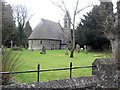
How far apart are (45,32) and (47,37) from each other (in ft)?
5.80

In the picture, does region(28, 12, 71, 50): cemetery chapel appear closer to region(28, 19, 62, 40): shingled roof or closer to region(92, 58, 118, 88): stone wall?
region(28, 19, 62, 40): shingled roof

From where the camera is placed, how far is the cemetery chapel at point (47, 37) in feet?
108

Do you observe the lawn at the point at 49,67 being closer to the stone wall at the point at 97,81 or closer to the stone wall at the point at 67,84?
the stone wall at the point at 67,84

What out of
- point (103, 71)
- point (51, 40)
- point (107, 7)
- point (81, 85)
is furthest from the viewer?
point (51, 40)

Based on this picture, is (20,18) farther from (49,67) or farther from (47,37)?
(49,67)

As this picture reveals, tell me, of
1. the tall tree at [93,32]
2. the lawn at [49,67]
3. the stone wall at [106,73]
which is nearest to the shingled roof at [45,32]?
the tall tree at [93,32]

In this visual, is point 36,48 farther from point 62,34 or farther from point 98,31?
point 98,31

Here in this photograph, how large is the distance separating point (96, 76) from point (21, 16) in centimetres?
3265

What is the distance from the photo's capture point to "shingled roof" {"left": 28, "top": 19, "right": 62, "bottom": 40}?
1307 inches

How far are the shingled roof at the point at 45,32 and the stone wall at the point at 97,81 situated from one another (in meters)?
29.8

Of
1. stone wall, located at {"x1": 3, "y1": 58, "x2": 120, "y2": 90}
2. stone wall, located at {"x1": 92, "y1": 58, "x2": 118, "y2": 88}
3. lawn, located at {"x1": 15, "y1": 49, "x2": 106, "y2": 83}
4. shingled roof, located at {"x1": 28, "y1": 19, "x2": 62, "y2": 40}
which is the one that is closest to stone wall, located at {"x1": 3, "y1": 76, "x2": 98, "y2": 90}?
stone wall, located at {"x1": 3, "y1": 58, "x2": 120, "y2": 90}

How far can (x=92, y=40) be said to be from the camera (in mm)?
24422

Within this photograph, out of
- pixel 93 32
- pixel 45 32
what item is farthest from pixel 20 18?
pixel 93 32

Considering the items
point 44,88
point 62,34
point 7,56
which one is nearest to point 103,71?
point 44,88
